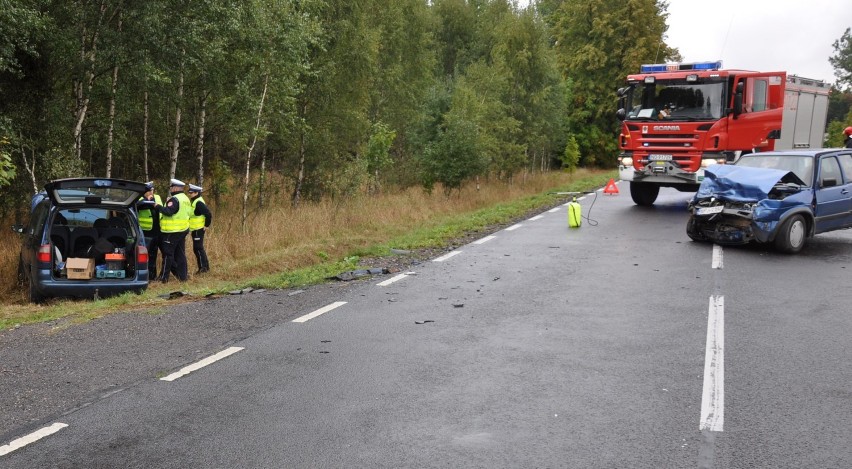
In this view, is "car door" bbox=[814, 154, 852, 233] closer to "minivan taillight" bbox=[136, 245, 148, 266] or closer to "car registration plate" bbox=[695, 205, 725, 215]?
"car registration plate" bbox=[695, 205, 725, 215]

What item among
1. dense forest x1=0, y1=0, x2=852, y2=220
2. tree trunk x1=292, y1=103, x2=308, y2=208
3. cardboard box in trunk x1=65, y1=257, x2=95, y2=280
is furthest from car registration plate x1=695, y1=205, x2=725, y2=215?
tree trunk x1=292, y1=103, x2=308, y2=208

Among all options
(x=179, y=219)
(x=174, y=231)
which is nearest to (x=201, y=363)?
(x=174, y=231)

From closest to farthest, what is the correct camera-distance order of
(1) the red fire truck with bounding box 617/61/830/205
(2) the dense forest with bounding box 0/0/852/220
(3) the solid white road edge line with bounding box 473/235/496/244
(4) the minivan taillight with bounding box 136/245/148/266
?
(4) the minivan taillight with bounding box 136/245/148/266, (3) the solid white road edge line with bounding box 473/235/496/244, (2) the dense forest with bounding box 0/0/852/220, (1) the red fire truck with bounding box 617/61/830/205

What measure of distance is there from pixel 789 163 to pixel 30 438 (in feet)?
40.0

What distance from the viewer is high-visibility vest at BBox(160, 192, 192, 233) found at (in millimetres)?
11445

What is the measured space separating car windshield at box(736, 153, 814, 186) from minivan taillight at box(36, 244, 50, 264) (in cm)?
1157

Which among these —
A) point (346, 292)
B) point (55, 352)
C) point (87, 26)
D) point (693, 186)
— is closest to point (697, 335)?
point (346, 292)

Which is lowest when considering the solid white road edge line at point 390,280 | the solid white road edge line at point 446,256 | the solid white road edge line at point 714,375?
the solid white road edge line at point 390,280

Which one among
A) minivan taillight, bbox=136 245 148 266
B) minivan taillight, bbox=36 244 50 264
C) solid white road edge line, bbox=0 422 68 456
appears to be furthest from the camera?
minivan taillight, bbox=136 245 148 266

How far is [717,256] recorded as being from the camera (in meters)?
11.3

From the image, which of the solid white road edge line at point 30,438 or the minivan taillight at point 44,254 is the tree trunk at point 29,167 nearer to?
the minivan taillight at point 44,254

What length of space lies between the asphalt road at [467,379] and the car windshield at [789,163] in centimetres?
299

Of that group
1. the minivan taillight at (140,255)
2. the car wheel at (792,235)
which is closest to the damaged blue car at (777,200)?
the car wheel at (792,235)

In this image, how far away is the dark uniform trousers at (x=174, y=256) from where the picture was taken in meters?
11.5
